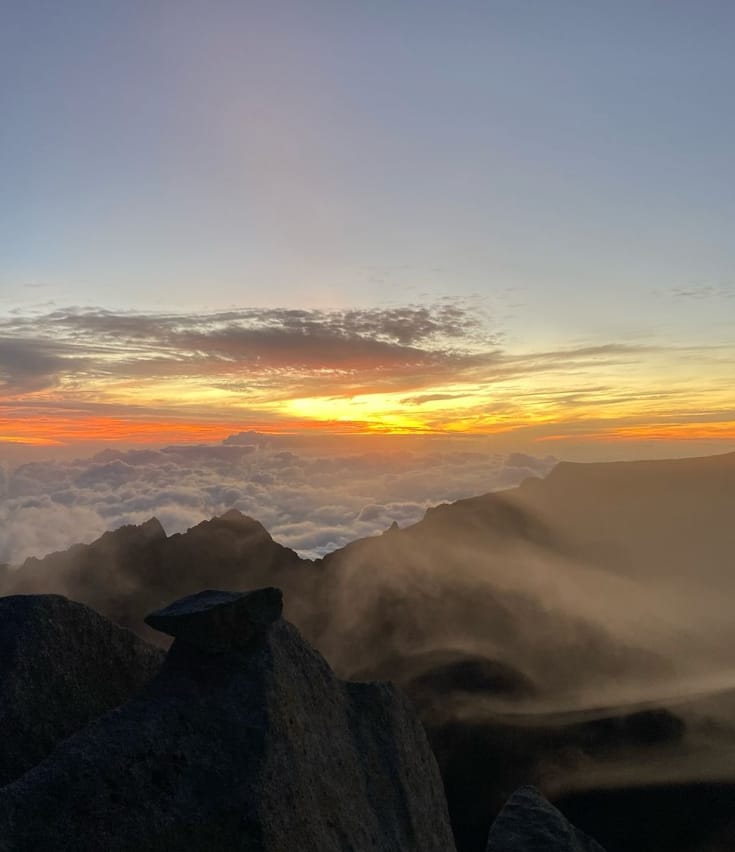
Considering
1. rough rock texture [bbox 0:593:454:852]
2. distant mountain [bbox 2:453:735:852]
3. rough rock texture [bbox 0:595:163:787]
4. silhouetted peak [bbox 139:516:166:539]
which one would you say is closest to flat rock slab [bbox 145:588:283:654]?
rough rock texture [bbox 0:593:454:852]

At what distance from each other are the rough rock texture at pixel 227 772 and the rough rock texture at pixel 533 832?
761 cm

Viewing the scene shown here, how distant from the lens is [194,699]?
1470 cm

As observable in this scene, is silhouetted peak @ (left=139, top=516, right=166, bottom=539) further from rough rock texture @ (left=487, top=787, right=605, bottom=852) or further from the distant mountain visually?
rough rock texture @ (left=487, top=787, right=605, bottom=852)

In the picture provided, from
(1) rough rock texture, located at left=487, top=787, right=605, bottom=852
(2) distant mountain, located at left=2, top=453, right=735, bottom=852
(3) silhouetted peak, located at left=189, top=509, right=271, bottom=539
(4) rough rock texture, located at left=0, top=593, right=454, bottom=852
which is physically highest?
(4) rough rock texture, located at left=0, top=593, right=454, bottom=852

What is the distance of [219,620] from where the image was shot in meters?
15.7

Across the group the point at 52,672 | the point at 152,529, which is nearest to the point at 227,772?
the point at 52,672

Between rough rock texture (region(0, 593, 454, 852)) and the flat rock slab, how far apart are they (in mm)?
162

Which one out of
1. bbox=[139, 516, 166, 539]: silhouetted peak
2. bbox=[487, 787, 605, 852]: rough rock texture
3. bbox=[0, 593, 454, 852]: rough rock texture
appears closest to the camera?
bbox=[0, 593, 454, 852]: rough rock texture

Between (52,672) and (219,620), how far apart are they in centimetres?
355

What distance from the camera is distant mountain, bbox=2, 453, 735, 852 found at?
8631cm

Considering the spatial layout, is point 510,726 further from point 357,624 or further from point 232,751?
point 232,751

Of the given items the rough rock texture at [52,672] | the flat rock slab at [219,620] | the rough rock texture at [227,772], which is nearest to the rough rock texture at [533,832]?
the rough rock texture at [227,772]

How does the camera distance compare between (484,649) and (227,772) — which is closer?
(227,772)

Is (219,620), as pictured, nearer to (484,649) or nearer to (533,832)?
(533,832)
